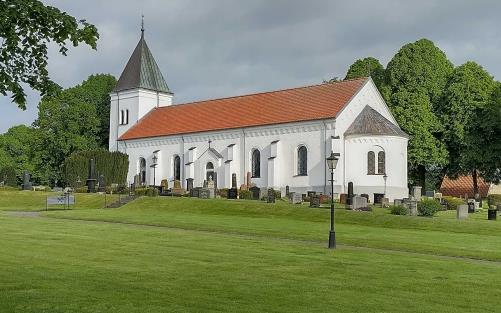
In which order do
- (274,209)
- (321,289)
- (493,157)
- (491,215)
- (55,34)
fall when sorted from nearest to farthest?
(55,34) → (321,289) → (491,215) → (274,209) → (493,157)

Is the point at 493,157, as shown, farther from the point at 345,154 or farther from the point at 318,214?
the point at 318,214

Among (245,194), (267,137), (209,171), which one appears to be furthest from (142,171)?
(245,194)

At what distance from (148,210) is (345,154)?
17.5m

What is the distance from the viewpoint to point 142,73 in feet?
217

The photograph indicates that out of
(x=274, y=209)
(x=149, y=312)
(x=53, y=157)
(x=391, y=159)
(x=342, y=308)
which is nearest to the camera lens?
(x=149, y=312)

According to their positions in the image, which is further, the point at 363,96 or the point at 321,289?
the point at 363,96

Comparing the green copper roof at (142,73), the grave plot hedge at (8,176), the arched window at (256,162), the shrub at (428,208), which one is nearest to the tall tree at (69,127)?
the grave plot hedge at (8,176)

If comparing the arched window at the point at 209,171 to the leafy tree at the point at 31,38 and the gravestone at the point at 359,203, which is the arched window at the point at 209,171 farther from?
the leafy tree at the point at 31,38

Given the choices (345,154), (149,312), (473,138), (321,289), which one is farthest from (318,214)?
(473,138)

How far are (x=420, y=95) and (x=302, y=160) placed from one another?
13.2m

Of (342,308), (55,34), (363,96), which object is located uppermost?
(363,96)

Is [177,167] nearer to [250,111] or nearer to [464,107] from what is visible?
[250,111]

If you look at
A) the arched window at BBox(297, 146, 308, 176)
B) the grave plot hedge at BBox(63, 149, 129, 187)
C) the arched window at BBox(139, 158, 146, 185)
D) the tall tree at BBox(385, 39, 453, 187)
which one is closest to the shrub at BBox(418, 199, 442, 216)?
the arched window at BBox(297, 146, 308, 176)

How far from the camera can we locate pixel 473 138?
2141 inches
